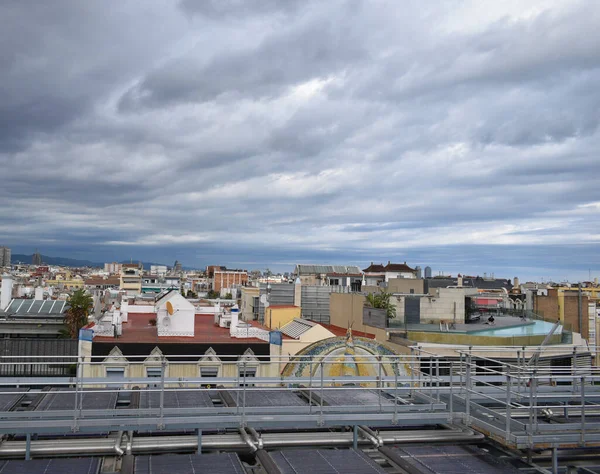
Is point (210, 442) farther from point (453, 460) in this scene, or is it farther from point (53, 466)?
point (453, 460)

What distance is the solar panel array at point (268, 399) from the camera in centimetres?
1284

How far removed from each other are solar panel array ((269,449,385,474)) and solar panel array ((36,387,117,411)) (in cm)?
429

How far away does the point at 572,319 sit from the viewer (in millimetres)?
45562

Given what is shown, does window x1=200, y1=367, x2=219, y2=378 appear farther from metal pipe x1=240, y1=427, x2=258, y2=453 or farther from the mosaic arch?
metal pipe x1=240, y1=427, x2=258, y2=453

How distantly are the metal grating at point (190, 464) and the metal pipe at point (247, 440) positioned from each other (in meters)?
0.39

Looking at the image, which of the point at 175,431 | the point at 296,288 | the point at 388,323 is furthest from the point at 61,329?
the point at 175,431

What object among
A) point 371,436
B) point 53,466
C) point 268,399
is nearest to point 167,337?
point 268,399

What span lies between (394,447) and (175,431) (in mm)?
4170

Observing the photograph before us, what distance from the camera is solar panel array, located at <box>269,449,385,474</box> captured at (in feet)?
29.2

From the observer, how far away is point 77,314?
45969 mm

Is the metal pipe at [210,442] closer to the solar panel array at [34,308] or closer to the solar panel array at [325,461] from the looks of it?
the solar panel array at [325,461]

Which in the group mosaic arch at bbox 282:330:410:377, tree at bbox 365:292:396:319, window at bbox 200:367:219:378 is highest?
tree at bbox 365:292:396:319

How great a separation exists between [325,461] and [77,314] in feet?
135

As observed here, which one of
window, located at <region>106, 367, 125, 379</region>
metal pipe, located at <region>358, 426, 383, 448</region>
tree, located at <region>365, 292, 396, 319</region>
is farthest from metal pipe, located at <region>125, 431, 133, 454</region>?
tree, located at <region>365, 292, 396, 319</region>
